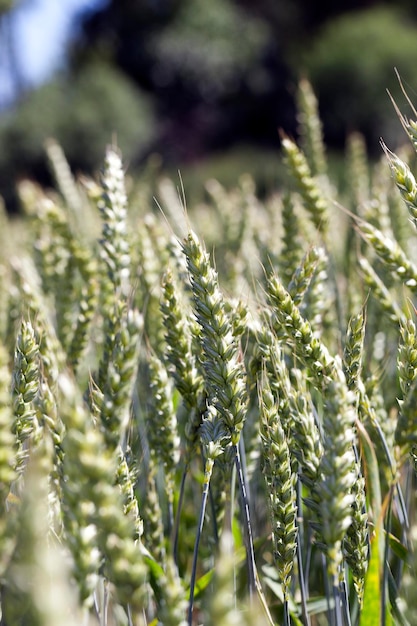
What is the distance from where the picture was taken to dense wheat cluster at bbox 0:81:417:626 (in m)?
0.59

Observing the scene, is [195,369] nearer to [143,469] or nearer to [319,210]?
[143,469]

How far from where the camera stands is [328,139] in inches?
701

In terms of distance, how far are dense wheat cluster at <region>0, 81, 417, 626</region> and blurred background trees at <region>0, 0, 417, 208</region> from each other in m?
14.6

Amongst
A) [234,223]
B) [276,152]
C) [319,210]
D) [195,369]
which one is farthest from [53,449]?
[276,152]

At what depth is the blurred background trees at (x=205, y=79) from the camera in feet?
54.7

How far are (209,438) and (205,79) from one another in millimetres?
21405

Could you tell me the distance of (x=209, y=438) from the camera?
2.94ft

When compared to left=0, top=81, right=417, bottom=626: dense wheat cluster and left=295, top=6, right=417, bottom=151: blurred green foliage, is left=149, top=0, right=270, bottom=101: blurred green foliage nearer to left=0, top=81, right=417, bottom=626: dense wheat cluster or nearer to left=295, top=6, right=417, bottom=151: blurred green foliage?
left=295, top=6, right=417, bottom=151: blurred green foliage

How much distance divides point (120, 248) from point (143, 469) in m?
0.46

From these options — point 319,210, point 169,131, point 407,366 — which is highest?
point 169,131

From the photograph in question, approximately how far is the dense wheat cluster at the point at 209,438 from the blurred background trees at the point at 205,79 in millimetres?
14553

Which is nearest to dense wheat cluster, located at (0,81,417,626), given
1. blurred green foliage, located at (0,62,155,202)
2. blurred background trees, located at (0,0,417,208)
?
blurred background trees, located at (0,0,417,208)

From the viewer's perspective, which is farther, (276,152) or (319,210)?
(276,152)

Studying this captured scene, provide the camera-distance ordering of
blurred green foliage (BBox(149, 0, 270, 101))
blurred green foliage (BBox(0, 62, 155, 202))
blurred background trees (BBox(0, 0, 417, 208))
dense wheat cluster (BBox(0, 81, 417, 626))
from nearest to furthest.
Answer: dense wheat cluster (BBox(0, 81, 417, 626)) < blurred green foliage (BBox(0, 62, 155, 202)) < blurred background trees (BBox(0, 0, 417, 208)) < blurred green foliage (BBox(149, 0, 270, 101))
